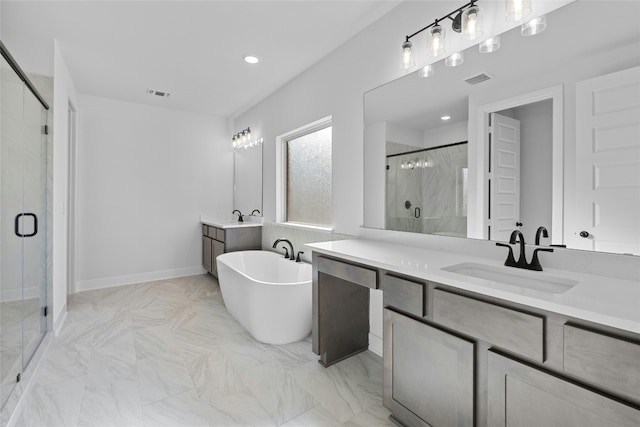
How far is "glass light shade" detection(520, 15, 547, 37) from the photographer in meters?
1.41

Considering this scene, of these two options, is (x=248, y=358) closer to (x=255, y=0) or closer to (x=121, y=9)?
(x=255, y=0)

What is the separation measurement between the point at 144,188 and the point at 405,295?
413 cm

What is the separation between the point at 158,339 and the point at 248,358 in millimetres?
867

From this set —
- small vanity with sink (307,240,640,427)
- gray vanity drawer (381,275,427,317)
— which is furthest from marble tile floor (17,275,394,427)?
gray vanity drawer (381,275,427,317)

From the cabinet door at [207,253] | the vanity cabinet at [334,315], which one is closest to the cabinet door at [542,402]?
the vanity cabinet at [334,315]

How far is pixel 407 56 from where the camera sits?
1.94m

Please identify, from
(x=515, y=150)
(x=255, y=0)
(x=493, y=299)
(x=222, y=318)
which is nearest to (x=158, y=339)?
(x=222, y=318)

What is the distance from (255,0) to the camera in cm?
209

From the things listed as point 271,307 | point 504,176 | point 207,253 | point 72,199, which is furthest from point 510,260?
point 72,199

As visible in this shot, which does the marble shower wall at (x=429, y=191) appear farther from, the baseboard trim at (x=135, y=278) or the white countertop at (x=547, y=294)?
the baseboard trim at (x=135, y=278)

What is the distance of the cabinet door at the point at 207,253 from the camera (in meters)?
4.30

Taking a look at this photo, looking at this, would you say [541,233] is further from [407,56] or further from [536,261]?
[407,56]

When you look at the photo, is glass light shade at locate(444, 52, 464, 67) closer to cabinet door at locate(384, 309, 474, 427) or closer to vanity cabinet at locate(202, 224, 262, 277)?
cabinet door at locate(384, 309, 474, 427)

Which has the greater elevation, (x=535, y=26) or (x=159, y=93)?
(x=159, y=93)
